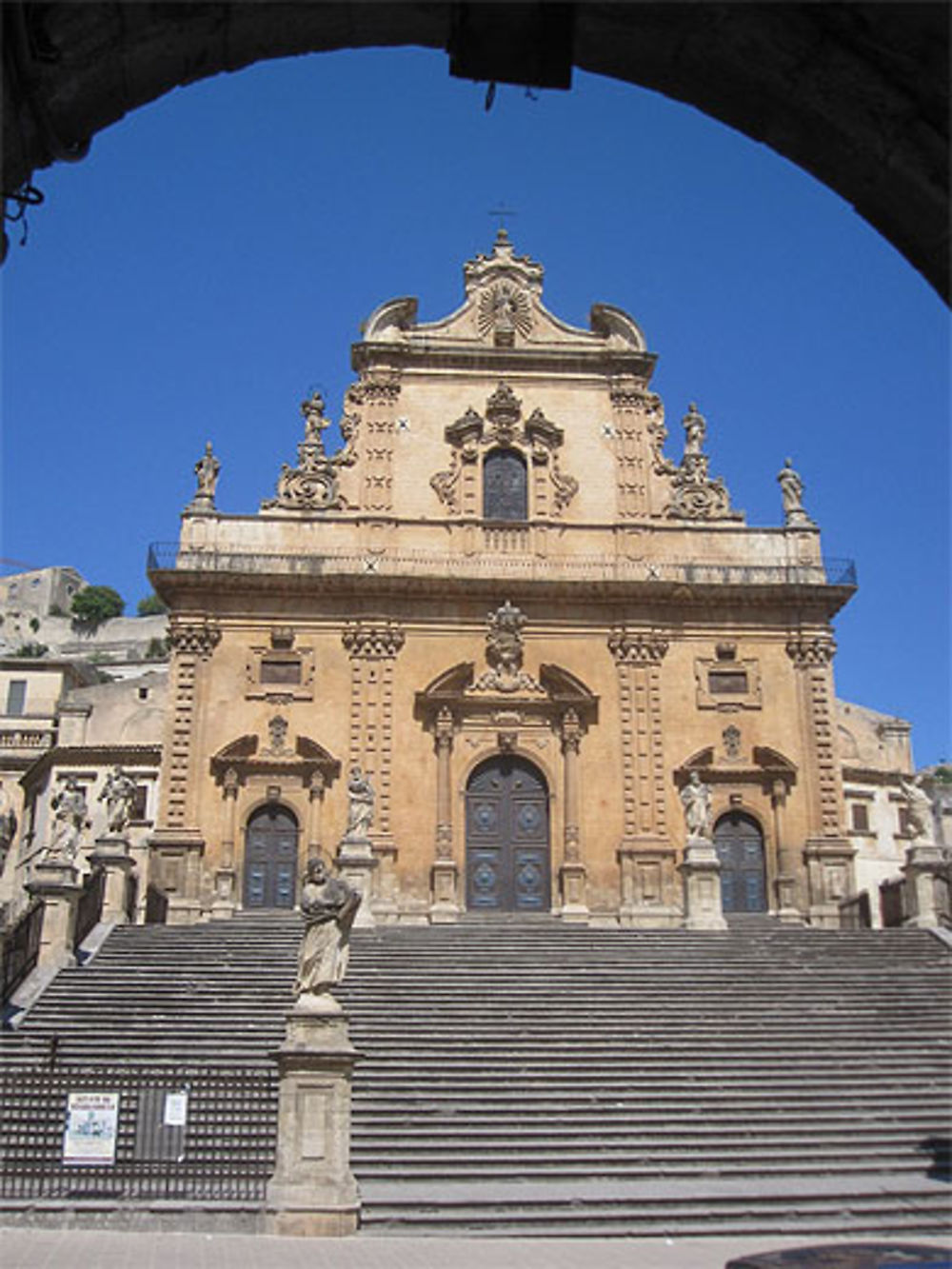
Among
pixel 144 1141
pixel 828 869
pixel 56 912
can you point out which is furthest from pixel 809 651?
pixel 144 1141

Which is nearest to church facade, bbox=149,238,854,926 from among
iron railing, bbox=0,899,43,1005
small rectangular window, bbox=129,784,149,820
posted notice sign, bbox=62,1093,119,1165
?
iron railing, bbox=0,899,43,1005

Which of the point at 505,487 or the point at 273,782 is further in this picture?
the point at 505,487

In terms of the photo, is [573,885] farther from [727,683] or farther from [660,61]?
[660,61]

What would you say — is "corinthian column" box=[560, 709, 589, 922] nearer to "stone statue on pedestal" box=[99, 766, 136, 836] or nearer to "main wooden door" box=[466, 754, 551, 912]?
"main wooden door" box=[466, 754, 551, 912]

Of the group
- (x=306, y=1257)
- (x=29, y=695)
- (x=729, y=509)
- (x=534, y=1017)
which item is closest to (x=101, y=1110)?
(x=306, y=1257)

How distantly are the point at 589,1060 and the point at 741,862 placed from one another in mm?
11534

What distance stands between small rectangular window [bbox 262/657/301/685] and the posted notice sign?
51.1 feet

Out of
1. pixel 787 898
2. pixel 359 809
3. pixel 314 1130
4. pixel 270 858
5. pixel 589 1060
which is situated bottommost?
pixel 314 1130

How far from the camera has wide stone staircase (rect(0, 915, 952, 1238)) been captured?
40.7 feet

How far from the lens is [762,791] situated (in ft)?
88.5

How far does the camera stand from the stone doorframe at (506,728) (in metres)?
26.3

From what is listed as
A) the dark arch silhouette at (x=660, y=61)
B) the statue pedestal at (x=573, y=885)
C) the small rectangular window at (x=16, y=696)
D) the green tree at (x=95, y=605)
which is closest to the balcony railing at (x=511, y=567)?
the statue pedestal at (x=573, y=885)

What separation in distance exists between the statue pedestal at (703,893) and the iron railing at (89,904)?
10455 millimetres

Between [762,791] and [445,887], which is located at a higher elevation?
[762,791]
